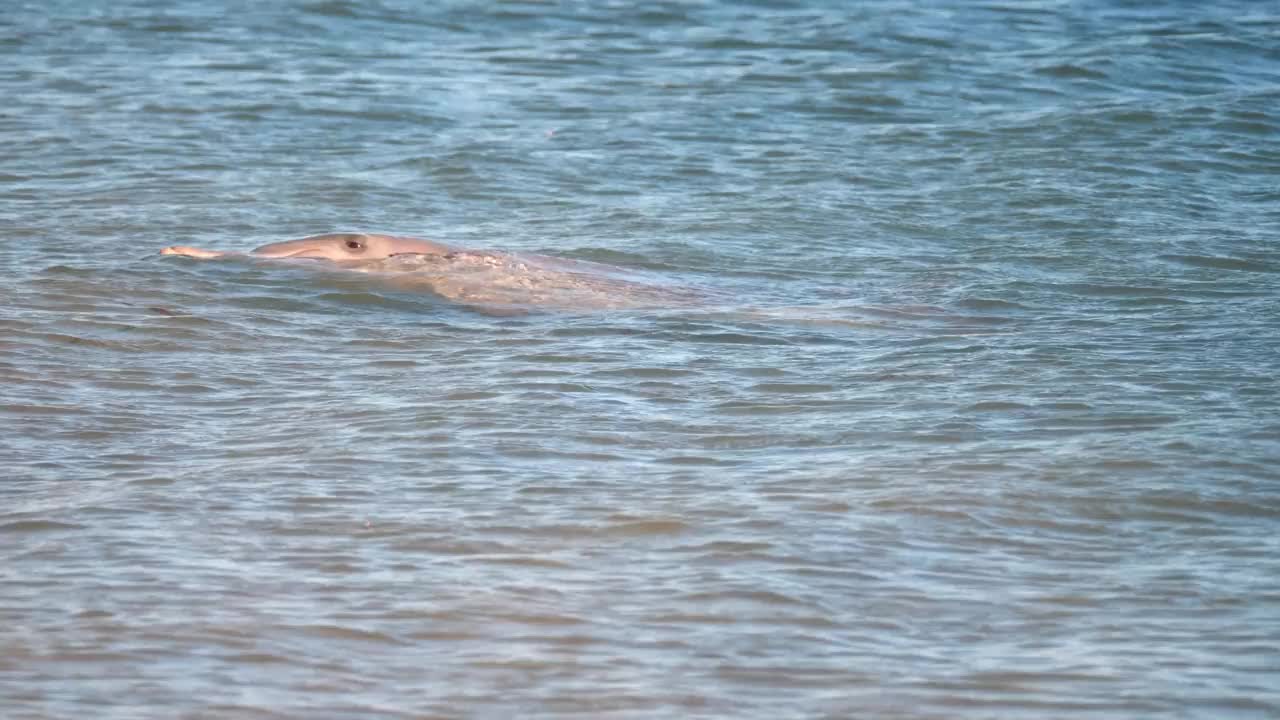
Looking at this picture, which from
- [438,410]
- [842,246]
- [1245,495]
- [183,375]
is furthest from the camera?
[842,246]

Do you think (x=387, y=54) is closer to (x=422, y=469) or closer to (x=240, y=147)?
(x=240, y=147)

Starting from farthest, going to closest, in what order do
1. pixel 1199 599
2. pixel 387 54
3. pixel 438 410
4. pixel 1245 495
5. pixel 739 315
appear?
pixel 387 54 < pixel 739 315 < pixel 438 410 < pixel 1245 495 < pixel 1199 599

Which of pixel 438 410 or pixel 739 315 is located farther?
pixel 739 315

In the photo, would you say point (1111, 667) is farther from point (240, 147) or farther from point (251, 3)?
point (251, 3)

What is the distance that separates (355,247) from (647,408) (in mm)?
3167

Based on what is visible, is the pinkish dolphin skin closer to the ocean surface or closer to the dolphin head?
the dolphin head

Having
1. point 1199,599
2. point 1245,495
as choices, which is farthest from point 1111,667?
point 1245,495

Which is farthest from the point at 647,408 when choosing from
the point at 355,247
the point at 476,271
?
the point at 355,247

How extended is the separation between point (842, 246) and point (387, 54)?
28.0 feet

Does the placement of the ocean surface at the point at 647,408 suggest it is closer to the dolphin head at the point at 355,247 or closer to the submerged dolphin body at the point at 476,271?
the submerged dolphin body at the point at 476,271

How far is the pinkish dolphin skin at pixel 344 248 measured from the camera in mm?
9516

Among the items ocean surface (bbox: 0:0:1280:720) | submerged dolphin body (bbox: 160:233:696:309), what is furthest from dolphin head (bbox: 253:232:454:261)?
ocean surface (bbox: 0:0:1280:720)

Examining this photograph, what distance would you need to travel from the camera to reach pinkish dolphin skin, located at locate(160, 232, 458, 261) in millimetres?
9516

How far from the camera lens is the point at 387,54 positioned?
18109mm
